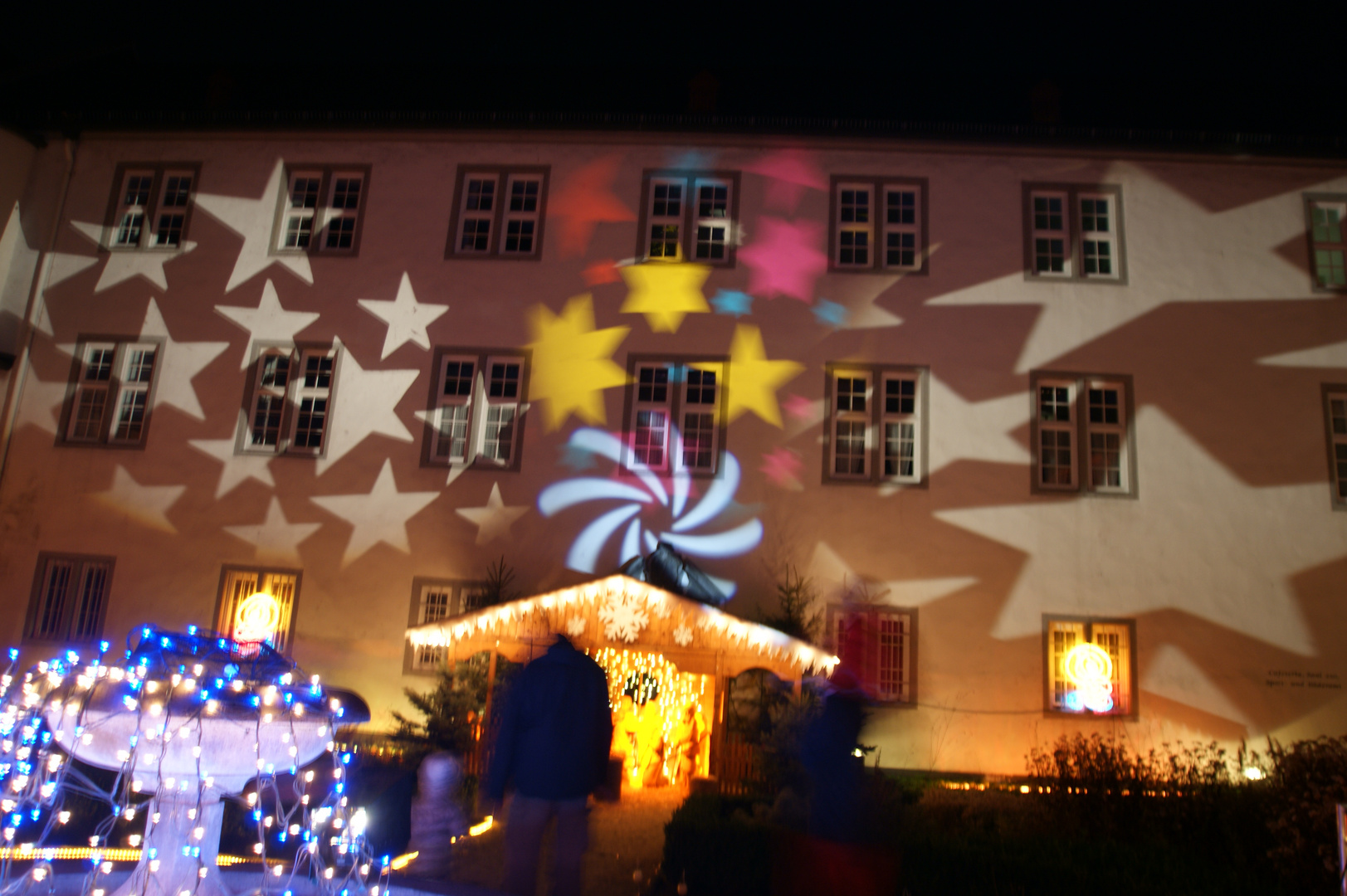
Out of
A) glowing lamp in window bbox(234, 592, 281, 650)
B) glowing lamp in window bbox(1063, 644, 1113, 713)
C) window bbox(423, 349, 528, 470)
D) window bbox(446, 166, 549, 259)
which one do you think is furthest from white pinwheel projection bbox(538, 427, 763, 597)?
glowing lamp in window bbox(1063, 644, 1113, 713)

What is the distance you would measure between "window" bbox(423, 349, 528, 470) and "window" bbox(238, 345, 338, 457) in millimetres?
1872

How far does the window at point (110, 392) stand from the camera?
16203 millimetres

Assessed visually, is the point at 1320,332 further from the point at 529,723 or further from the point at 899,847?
the point at 529,723

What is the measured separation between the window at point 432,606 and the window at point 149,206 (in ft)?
26.3

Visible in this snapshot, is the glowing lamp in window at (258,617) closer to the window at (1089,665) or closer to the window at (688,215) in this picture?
the window at (688,215)

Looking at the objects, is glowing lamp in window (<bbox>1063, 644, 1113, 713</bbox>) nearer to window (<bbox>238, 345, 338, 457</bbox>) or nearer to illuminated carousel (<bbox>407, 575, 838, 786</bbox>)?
illuminated carousel (<bbox>407, 575, 838, 786</bbox>)

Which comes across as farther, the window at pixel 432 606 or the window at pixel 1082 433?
the window at pixel 432 606

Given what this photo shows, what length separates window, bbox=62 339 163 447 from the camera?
53.2 ft

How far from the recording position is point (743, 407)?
590 inches

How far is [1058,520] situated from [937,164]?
6.21 metres

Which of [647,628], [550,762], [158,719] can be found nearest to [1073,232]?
[647,628]

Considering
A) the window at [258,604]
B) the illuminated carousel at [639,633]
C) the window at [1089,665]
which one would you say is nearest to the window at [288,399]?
the window at [258,604]

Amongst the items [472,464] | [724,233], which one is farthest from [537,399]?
[724,233]

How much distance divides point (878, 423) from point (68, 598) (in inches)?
538
